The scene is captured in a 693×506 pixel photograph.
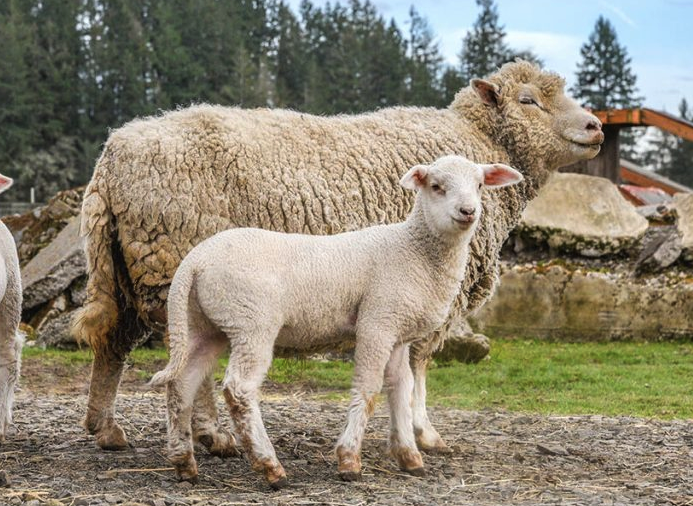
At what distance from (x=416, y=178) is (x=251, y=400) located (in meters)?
1.63

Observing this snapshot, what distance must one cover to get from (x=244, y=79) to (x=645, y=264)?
56.4 m

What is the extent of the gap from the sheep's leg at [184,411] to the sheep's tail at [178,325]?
0.11 metres

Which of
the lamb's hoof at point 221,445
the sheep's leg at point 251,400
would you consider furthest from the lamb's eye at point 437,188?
the lamb's hoof at point 221,445

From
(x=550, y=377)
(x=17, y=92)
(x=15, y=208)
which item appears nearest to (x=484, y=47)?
(x=17, y=92)

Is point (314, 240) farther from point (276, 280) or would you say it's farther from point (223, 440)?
point (223, 440)

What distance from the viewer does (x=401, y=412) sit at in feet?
21.1

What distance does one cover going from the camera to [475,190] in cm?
605

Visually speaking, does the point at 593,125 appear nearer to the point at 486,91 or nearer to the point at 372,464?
the point at 486,91

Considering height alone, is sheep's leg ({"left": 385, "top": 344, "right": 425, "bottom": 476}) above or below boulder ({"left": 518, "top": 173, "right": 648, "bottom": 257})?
below

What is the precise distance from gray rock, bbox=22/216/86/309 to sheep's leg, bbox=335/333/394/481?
8850mm

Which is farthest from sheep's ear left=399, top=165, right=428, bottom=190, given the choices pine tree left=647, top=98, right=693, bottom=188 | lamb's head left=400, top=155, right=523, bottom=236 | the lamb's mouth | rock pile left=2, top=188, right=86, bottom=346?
pine tree left=647, top=98, right=693, bottom=188

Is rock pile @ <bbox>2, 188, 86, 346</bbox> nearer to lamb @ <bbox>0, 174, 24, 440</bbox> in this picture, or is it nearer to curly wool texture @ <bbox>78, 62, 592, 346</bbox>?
lamb @ <bbox>0, 174, 24, 440</bbox>

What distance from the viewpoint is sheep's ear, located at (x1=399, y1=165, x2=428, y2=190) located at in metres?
6.06

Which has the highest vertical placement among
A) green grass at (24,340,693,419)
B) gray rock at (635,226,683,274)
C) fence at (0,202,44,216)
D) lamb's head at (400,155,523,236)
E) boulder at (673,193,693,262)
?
lamb's head at (400,155,523,236)
